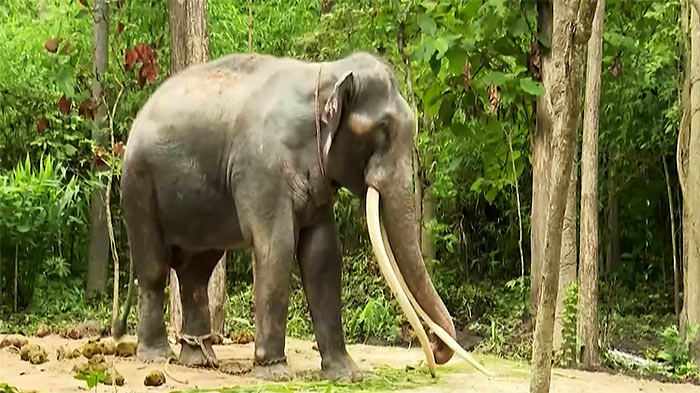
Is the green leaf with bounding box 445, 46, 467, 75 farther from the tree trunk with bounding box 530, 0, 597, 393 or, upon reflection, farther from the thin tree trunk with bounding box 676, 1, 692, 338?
the tree trunk with bounding box 530, 0, 597, 393

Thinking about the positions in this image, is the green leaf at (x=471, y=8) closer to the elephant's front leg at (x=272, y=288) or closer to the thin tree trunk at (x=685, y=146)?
the thin tree trunk at (x=685, y=146)

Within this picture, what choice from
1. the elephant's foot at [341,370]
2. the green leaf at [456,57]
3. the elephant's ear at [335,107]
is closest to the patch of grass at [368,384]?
the elephant's foot at [341,370]

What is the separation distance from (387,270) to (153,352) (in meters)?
1.49

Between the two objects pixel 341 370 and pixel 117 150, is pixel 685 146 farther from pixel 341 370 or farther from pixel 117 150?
pixel 117 150

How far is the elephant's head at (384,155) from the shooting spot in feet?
15.6

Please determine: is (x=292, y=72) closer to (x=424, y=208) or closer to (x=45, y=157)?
(x=424, y=208)

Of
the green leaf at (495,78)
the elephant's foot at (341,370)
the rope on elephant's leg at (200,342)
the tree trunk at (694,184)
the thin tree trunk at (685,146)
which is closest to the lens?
the elephant's foot at (341,370)

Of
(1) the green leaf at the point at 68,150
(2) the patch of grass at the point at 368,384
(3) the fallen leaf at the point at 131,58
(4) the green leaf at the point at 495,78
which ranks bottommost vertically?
(2) the patch of grass at the point at 368,384

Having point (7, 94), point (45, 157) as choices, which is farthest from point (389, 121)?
point (7, 94)

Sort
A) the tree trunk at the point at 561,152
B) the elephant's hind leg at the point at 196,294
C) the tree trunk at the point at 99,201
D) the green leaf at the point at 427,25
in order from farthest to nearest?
the tree trunk at the point at 99,201 < the green leaf at the point at 427,25 < the elephant's hind leg at the point at 196,294 < the tree trunk at the point at 561,152

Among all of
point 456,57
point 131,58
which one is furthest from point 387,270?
point 131,58

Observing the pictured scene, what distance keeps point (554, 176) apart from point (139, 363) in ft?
9.38

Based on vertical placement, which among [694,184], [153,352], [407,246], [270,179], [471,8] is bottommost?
[153,352]

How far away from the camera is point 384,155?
478 cm
